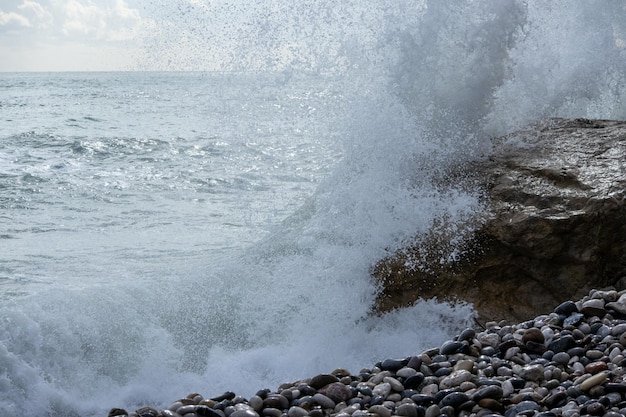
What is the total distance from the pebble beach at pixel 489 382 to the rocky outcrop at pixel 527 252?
0.69 m

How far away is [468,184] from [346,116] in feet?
3.90

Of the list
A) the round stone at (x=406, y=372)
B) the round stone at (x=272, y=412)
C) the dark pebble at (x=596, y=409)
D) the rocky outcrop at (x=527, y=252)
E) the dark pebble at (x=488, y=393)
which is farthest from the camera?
the rocky outcrop at (x=527, y=252)

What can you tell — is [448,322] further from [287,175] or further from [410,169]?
[287,175]

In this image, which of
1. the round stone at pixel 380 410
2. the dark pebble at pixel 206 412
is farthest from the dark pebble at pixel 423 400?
the dark pebble at pixel 206 412

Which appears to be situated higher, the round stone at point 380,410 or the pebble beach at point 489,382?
the pebble beach at point 489,382

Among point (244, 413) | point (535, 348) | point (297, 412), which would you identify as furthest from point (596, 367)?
point (244, 413)

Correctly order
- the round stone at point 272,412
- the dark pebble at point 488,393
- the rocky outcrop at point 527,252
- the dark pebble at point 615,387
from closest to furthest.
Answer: the dark pebble at point 615,387
the dark pebble at point 488,393
the round stone at point 272,412
the rocky outcrop at point 527,252

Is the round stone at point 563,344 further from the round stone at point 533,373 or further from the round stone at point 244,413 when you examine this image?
the round stone at point 244,413

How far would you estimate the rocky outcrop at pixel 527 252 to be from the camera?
4387mm

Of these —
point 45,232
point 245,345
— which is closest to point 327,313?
point 245,345

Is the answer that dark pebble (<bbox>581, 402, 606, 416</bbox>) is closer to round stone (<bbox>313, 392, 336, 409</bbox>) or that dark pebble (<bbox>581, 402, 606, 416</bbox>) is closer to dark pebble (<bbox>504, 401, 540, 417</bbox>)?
dark pebble (<bbox>504, 401, 540, 417</bbox>)

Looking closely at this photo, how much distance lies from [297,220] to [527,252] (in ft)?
6.50

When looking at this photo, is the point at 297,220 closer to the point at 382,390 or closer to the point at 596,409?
the point at 382,390

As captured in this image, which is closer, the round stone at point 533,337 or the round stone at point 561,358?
the round stone at point 561,358
